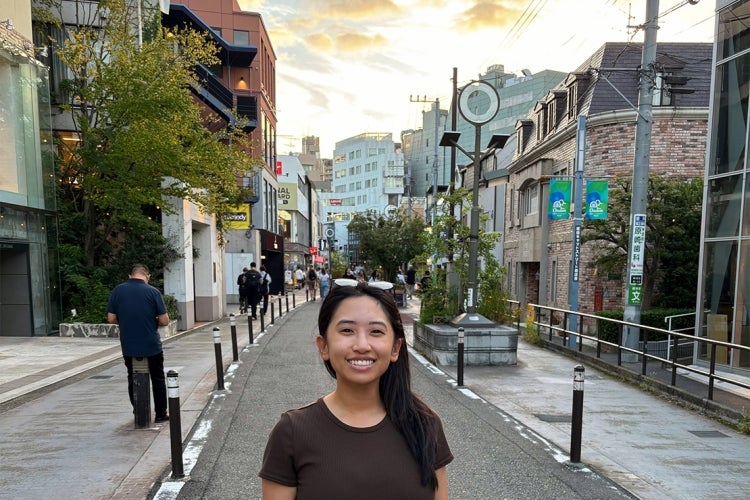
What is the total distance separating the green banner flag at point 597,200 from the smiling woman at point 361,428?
12.0 metres

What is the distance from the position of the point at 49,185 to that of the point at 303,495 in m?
14.9

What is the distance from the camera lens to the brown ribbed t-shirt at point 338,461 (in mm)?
1494

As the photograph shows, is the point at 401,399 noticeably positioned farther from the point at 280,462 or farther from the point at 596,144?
the point at 596,144

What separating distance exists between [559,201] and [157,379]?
1133 centimetres

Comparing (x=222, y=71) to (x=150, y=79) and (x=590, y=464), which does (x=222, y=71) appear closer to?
(x=150, y=79)

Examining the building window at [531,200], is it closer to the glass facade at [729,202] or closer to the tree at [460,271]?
the tree at [460,271]

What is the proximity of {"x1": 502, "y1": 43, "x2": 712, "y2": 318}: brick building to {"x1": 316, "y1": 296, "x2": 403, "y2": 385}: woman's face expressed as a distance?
14.2 metres

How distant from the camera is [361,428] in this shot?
1.62 meters

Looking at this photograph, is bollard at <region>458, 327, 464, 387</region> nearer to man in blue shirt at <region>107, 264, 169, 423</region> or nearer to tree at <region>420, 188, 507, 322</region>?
tree at <region>420, 188, 507, 322</region>

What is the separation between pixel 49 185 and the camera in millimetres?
13234

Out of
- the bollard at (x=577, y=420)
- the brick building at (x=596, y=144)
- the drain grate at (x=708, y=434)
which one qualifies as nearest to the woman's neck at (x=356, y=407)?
the bollard at (x=577, y=420)

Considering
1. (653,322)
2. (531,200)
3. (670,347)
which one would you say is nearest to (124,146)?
(670,347)

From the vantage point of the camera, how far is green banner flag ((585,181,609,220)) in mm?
12352

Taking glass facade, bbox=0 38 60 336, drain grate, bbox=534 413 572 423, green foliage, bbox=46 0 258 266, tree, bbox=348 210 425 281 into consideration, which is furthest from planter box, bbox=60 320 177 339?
tree, bbox=348 210 425 281
